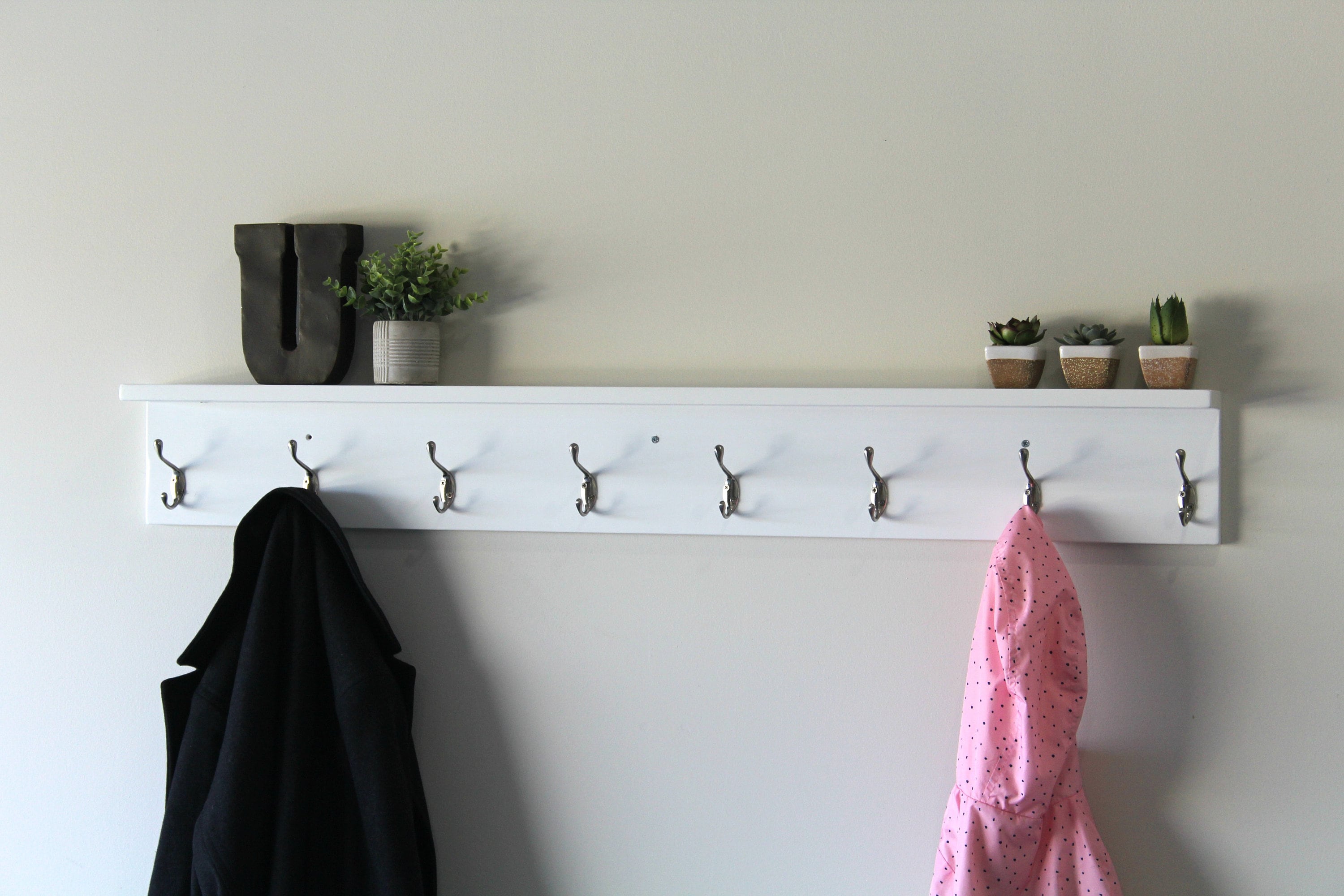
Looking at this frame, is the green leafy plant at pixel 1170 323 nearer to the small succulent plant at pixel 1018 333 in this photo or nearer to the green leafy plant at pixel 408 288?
the small succulent plant at pixel 1018 333

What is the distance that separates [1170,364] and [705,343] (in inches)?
20.8

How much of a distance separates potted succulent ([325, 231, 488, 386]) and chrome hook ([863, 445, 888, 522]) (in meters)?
0.51

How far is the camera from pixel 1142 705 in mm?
1057

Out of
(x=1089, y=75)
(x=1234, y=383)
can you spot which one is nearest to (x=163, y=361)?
(x=1089, y=75)

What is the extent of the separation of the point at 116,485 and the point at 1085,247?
1.27m

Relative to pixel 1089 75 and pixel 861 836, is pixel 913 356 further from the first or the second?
pixel 861 836

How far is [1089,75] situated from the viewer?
1054 mm

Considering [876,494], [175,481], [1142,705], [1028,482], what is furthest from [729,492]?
[175,481]

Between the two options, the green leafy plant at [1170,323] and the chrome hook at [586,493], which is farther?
the chrome hook at [586,493]

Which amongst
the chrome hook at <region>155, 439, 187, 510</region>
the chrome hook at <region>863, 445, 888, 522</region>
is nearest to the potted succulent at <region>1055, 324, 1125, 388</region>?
the chrome hook at <region>863, 445, 888, 522</region>

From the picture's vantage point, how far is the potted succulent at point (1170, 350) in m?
0.98

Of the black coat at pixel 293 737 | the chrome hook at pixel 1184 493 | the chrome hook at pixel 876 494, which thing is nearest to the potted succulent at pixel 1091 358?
the chrome hook at pixel 1184 493

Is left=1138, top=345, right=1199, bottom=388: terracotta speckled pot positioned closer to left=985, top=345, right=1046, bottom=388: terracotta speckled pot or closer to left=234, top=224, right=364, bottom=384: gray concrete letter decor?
left=985, top=345, right=1046, bottom=388: terracotta speckled pot

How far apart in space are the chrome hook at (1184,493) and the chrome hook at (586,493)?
680 millimetres
